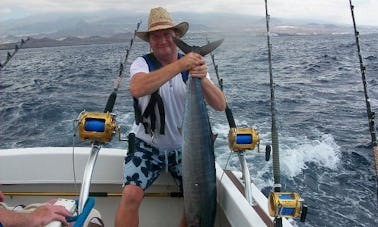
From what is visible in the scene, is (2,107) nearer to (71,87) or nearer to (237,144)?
(71,87)

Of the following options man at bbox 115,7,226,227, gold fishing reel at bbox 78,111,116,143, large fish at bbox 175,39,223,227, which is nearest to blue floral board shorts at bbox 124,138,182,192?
man at bbox 115,7,226,227

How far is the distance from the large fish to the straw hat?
57 centimetres

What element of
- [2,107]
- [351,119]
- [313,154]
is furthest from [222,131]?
[2,107]

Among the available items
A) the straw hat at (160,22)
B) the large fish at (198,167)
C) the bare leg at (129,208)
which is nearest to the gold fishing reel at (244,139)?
the large fish at (198,167)

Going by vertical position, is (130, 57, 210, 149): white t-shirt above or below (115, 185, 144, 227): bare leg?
above

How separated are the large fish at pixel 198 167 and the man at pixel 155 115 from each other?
0.83 ft

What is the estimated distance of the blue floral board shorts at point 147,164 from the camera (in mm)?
2633

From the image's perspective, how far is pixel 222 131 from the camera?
752 cm

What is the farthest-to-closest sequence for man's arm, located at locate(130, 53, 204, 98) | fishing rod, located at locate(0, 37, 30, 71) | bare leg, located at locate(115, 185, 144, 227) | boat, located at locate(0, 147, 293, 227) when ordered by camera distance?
fishing rod, located at locate(0, 37, 30, 71) → boat, located at locate(0, 147, 293, 227) → bare leg, located at locate(115, 185, 144, 227) → man's arm, located at locate(130, 53, 204, 98)

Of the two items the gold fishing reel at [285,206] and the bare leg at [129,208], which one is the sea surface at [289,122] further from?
the gold fishing reel at [285,206]

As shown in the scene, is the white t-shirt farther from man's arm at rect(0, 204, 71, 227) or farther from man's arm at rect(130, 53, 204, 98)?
man's arm at rect(0, 204, 71, 227)

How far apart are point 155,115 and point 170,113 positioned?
0.11m

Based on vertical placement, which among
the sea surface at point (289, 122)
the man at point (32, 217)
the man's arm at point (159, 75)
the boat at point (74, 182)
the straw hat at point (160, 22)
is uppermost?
the straw hat at point (160, 22)

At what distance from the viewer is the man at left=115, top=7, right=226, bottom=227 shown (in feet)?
8.34
